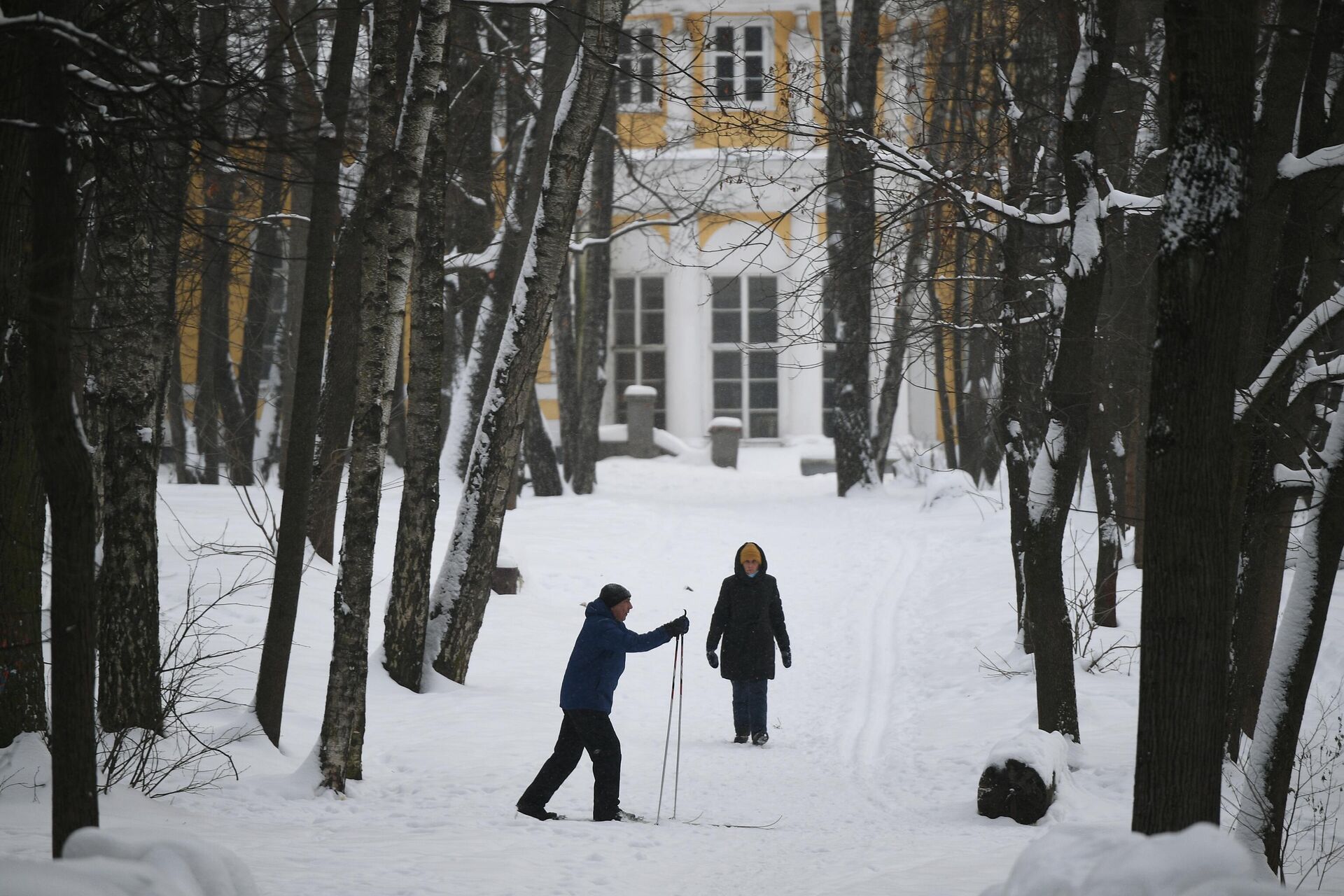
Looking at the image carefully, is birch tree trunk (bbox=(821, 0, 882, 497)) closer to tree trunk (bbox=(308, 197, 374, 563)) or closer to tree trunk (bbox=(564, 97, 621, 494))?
tree trunk (bbox=(564, 97, 621, 494))

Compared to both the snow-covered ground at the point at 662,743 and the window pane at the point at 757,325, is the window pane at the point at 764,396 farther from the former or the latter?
the snow-covered ground at the point at 662,743

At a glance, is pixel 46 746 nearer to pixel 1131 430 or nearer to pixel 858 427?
pixel 1131 430

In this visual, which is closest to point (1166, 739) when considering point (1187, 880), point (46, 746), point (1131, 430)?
point (1187, 880)

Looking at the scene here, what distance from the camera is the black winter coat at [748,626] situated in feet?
35.3

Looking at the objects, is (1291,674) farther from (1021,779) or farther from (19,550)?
(19,550)

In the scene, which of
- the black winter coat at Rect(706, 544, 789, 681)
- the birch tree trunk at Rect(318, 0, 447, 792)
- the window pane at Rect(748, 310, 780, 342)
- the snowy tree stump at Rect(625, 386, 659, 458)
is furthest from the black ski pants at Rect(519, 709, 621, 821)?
the window pane at Rect(748, 310, 780, 342)

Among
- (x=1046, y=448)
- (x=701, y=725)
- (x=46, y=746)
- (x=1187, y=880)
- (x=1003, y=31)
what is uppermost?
(x=1003, y=31)

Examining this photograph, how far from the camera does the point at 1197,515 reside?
5086 mm

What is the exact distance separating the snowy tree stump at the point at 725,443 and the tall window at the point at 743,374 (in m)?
3.90

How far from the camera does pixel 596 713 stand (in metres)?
8.12

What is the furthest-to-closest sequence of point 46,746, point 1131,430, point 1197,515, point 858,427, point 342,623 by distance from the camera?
point 858,427 < point 1131,430 < point 342,623 < point 46,746 < point 1197,515

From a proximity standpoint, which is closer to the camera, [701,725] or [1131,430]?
Result: [701,725]

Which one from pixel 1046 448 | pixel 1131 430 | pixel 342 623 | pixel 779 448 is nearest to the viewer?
pixel 342 623

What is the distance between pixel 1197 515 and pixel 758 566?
6.37 meters
